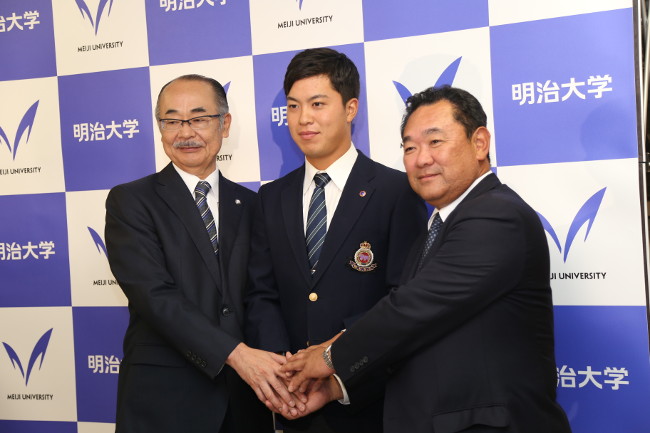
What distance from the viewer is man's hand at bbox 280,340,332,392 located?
1910 mm

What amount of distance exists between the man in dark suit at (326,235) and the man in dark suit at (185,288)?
0.40ft

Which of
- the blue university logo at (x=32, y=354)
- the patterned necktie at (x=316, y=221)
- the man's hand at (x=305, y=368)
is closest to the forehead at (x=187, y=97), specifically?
the patterned necktie at (x=316, y=221)

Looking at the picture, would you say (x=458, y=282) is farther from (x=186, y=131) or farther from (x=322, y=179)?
(x=186, y=131)

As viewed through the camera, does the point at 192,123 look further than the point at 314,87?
Yes

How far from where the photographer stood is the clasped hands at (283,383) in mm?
2074

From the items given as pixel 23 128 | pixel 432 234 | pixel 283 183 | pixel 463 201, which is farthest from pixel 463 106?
pixel 23 128

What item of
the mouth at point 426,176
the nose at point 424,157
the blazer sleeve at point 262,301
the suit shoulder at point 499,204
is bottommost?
the blazer sleeve at point 262,301

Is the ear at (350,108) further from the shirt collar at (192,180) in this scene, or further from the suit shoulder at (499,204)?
the suit shoulder at (499,204)

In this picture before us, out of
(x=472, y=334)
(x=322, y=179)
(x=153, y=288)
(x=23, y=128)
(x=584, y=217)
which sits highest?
(x=23, y=128)

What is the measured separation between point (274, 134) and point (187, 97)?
0.57m

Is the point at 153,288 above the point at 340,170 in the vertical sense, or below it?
below

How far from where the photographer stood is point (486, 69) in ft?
8.41

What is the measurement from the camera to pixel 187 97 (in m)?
2.36

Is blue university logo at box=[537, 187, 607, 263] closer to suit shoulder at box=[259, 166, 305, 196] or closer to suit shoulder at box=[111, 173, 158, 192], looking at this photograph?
suit shoulder at box=[259, 166, 305, 196]
